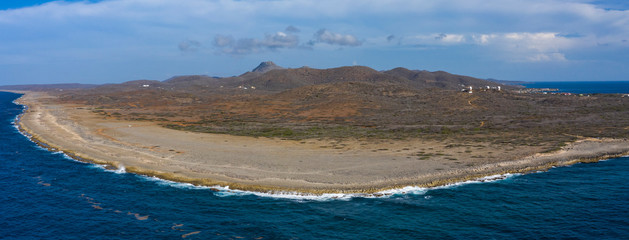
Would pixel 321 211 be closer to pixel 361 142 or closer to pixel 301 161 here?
pixel 301 161

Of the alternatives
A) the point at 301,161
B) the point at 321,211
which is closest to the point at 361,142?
the point at 301,161

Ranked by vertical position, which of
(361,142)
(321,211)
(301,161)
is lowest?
(321,211)

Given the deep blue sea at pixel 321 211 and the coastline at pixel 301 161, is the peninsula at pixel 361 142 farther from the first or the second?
the deep blue sea at pixel 321 211

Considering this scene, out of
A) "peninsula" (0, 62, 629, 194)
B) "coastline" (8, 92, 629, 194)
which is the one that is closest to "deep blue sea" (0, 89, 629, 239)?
"coastline" (8, 92, 629, 194)

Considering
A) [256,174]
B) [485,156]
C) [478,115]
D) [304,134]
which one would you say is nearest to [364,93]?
[478,115]

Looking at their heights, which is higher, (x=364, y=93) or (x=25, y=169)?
(x=364, y=93)

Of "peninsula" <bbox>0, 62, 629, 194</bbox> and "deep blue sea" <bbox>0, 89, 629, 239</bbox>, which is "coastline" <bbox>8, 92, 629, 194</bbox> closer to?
"peninsula" <bbox>0, 62, 629, 194</bbox>

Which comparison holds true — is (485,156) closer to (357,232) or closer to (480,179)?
(480,179)
